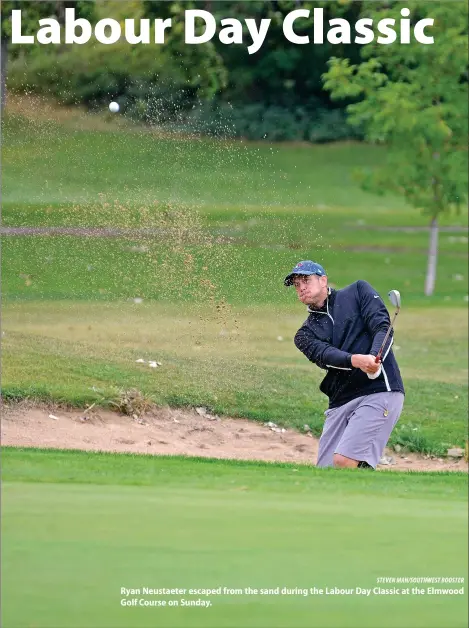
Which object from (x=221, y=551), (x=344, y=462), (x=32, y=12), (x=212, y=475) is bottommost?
(x=344, y=462)

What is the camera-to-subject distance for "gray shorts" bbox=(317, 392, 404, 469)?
8.46 meters

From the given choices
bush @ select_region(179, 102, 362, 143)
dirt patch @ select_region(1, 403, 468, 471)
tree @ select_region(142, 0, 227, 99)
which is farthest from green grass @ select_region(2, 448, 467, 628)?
bush @ select_region(179, 102, 362, 143)

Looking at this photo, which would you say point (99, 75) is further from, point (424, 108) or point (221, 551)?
point (221, 551)

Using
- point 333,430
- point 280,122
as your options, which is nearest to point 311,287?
point 333,430

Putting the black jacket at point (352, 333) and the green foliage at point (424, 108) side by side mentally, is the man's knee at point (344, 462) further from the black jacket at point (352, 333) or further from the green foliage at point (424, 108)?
the green foliage at point (424, 108)

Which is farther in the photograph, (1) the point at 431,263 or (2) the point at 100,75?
(1) the point at 431,263

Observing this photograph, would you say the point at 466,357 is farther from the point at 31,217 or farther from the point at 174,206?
the point at 31,217

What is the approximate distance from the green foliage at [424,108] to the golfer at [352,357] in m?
12.2

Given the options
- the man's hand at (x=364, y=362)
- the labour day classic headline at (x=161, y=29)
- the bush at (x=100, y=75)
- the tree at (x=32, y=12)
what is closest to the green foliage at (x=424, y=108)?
the labour day classic headline at (x=161, y=29)

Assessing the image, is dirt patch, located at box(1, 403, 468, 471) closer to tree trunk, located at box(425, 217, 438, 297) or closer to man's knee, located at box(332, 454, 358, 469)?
man's knee, located at box(332, 454, 358, 469)

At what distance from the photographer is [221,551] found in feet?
17.3

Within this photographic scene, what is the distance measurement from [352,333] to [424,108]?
44.3 feet

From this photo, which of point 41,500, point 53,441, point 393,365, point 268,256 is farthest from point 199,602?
point 268,256

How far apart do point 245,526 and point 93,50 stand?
17177mm
